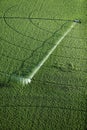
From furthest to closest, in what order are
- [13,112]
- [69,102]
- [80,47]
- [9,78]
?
1. [80,47]
2. [9,78]
3. [69,102]
4. [13,112]

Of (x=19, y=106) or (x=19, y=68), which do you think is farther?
(x=19, y=68)

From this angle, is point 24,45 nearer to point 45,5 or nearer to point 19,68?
point 19,68

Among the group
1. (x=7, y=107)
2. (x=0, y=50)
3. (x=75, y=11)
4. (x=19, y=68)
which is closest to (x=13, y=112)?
(x=7, y=107)

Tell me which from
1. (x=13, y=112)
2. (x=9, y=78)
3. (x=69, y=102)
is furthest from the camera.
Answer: (x=9, y=78)

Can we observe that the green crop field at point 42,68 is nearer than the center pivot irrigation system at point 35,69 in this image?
Yes

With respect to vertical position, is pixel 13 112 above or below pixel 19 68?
below

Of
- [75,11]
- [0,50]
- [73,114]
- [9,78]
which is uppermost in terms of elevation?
[75,11]

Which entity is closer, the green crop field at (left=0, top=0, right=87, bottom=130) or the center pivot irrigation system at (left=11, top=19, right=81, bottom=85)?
the green crop field at (left=0, top=0, right=87, bottom=130)
